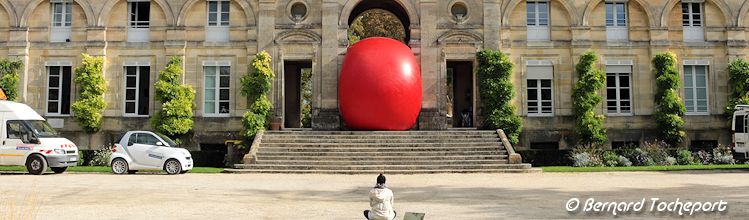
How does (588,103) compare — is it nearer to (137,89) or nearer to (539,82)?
(539,82)

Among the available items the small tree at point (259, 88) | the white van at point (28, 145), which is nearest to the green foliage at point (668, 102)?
the small tree at point (259, 88)

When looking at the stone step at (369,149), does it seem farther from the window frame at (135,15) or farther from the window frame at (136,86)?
the window frame at (135,15)

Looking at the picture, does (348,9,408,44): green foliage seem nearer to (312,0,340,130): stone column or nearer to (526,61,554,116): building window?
(312,0,340,130): stone column

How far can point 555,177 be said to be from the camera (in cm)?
1838

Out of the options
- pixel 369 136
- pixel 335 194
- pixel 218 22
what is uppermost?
pixel 218 22

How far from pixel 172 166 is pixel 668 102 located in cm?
2081

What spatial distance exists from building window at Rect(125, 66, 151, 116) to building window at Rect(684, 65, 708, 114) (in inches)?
984

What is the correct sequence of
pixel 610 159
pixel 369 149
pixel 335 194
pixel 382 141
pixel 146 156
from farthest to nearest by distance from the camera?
1. pixel 610 159
2. pixel 382 141
3. pixel 369 149
4. pixel 146 156
5. pixel 335 194

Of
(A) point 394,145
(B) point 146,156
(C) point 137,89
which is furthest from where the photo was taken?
(C) point 137,89

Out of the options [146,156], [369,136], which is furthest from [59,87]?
[369,136]

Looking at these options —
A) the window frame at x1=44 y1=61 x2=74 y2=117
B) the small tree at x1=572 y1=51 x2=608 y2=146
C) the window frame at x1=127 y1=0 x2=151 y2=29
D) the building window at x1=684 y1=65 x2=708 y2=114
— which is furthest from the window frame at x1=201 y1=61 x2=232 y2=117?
the building window at x1=684 y1=65 x2=708 y2=114

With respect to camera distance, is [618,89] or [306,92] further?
[306,92]

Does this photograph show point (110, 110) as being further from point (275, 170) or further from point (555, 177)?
point (555, 177)

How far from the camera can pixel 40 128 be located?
2017 centimetres
